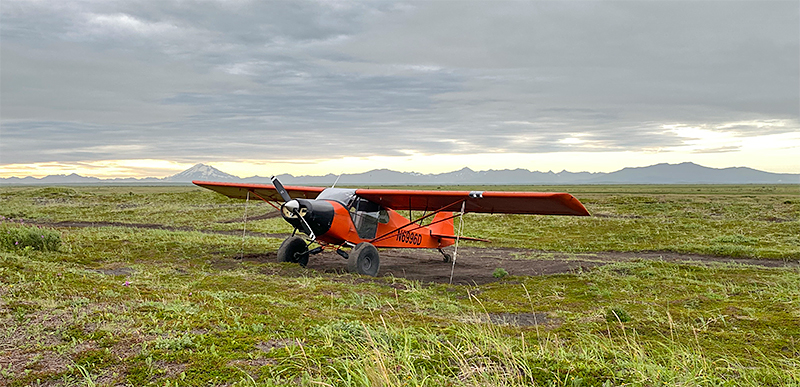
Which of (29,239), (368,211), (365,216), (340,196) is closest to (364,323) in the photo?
(340,196)

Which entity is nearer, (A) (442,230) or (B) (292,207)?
(B) (292,207)

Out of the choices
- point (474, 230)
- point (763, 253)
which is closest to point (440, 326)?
point (763, 253)

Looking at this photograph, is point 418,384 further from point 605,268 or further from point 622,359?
point 605,268

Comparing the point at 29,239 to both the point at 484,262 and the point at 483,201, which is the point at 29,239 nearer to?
the point at 483,201

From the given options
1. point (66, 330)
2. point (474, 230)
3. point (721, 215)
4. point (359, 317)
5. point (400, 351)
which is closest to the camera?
point (400, 351)

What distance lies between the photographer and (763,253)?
18.8 meters

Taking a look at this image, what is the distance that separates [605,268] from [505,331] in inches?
387

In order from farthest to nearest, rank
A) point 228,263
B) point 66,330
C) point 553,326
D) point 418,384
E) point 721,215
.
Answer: point 721,215, point 228,263, point 553,326, point 66,330, point 418,384

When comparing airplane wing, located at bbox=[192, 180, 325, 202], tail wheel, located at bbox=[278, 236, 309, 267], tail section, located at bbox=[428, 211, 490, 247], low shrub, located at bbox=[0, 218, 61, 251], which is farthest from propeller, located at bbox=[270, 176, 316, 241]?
low shrub, located at bbox=[0, 218, 61, 251]

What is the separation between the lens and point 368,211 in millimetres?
15406

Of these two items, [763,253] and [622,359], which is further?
[763,253]

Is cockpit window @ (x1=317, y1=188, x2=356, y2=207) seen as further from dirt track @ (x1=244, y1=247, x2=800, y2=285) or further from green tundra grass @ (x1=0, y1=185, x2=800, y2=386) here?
green tundra grass @ (x1=0, y1=185, x2=800, y2=386)

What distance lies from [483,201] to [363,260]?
12.4ft

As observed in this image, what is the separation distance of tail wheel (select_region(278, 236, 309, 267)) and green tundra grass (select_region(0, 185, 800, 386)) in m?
0.96
